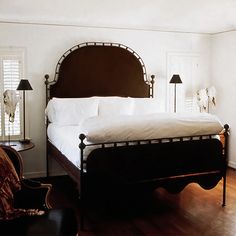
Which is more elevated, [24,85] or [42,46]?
[42,46]

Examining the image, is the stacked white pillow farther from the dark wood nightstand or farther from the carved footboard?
the carved footboard

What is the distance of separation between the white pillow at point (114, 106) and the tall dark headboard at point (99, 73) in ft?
0.85

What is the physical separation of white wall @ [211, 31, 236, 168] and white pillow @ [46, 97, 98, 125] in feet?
7.87

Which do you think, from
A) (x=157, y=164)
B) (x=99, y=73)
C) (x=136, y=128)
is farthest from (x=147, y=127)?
(x=99, y=73)

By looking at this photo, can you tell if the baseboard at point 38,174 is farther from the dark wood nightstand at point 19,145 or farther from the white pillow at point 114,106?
the white pillow at point 114,106

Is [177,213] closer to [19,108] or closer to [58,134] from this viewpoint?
[58,134]

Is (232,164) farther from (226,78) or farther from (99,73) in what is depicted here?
(99,73)

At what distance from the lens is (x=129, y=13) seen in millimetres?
4770

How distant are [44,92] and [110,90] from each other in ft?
3.41

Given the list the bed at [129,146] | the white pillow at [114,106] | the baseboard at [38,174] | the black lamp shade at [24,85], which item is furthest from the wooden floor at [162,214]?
the black lamp shade at [24,85]

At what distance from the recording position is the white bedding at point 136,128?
352 centimetres

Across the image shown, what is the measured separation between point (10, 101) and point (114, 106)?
150 cm

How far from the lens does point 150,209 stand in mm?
4125

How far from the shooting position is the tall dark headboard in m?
5.34
